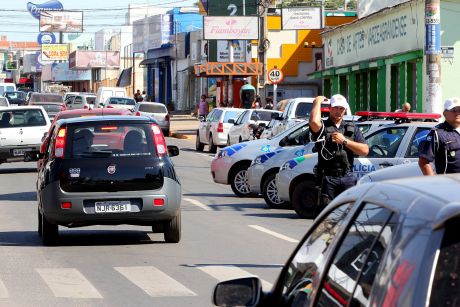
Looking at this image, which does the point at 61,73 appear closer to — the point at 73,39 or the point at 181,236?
the point at 73,39

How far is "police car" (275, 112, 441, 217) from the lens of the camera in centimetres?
1662

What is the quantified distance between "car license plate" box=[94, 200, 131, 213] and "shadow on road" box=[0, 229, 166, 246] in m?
0.81

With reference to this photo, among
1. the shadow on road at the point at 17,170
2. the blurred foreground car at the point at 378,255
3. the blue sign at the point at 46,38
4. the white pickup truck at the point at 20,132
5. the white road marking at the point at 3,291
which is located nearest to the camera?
the blurred foreground car at the point at 378,255

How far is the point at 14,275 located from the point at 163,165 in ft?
9.88

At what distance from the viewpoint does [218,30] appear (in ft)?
189

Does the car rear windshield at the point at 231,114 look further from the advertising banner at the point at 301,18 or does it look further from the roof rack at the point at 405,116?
the roof rack at the point at 405,116

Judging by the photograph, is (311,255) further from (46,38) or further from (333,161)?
(46,38)

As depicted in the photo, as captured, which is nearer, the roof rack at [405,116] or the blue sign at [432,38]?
the roof rack at [405,116]

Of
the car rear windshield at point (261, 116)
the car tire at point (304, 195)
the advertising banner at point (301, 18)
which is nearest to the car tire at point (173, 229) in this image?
the car tire at point (304, 195)

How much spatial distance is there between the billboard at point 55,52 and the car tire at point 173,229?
125542 mm

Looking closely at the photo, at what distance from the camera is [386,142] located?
17.0 meters

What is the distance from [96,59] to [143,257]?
104738 millimetres

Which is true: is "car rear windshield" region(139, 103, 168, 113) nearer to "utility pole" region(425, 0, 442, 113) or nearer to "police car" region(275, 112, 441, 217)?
"utility pole" region(425, 0, 442, 113)

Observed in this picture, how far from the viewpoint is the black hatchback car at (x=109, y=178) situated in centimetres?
1361
